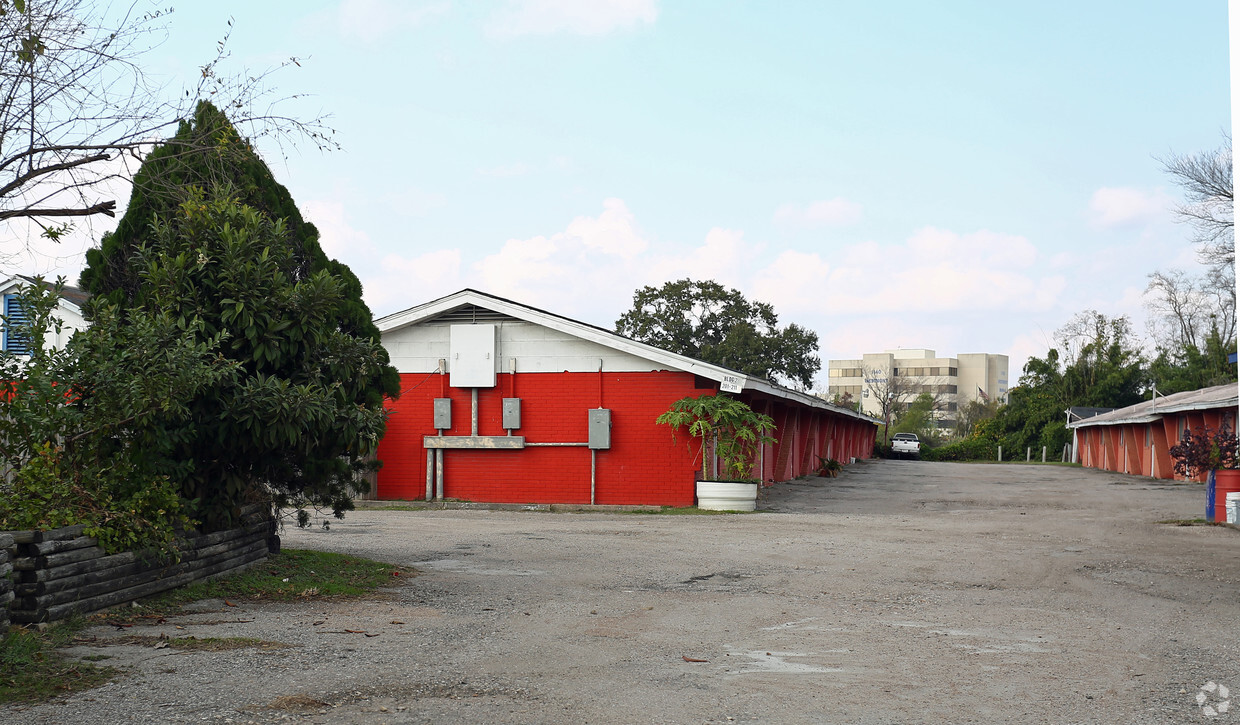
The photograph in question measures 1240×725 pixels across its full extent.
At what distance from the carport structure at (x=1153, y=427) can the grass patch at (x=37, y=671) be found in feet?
87.9

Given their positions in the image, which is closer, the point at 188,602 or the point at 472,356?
the point at 188,602

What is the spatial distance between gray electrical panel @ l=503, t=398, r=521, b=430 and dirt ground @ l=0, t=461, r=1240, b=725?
21.8ft

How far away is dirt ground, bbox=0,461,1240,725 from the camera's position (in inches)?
225

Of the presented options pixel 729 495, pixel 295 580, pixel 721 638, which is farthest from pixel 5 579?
pixel 729 495

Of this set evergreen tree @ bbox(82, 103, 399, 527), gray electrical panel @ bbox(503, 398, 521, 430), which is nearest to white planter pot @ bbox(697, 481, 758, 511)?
gray electrical panel @ bbox(503, 398, 521, 430)

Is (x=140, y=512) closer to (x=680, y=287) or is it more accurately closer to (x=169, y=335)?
(x=169, y=335)

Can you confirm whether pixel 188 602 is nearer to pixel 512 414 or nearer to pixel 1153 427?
pixel 512 414

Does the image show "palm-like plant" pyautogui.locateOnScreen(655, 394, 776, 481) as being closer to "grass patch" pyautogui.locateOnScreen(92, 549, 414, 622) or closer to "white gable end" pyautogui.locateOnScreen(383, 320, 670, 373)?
"white gable end" pyautogui.locateOnScreen(383, 320, 670, 373)

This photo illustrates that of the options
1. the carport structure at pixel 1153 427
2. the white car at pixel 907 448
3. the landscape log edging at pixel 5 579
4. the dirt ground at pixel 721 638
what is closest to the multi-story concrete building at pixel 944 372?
the white car at pixel 907 448

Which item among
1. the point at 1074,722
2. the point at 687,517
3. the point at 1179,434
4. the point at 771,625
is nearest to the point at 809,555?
the point at 771,625

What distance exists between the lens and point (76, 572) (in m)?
7.35

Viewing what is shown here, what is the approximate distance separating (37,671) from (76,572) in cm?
137

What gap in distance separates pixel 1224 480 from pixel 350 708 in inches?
677

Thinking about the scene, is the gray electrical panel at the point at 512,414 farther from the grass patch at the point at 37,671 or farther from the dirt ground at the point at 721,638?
the grass patch at the point at 37,671
